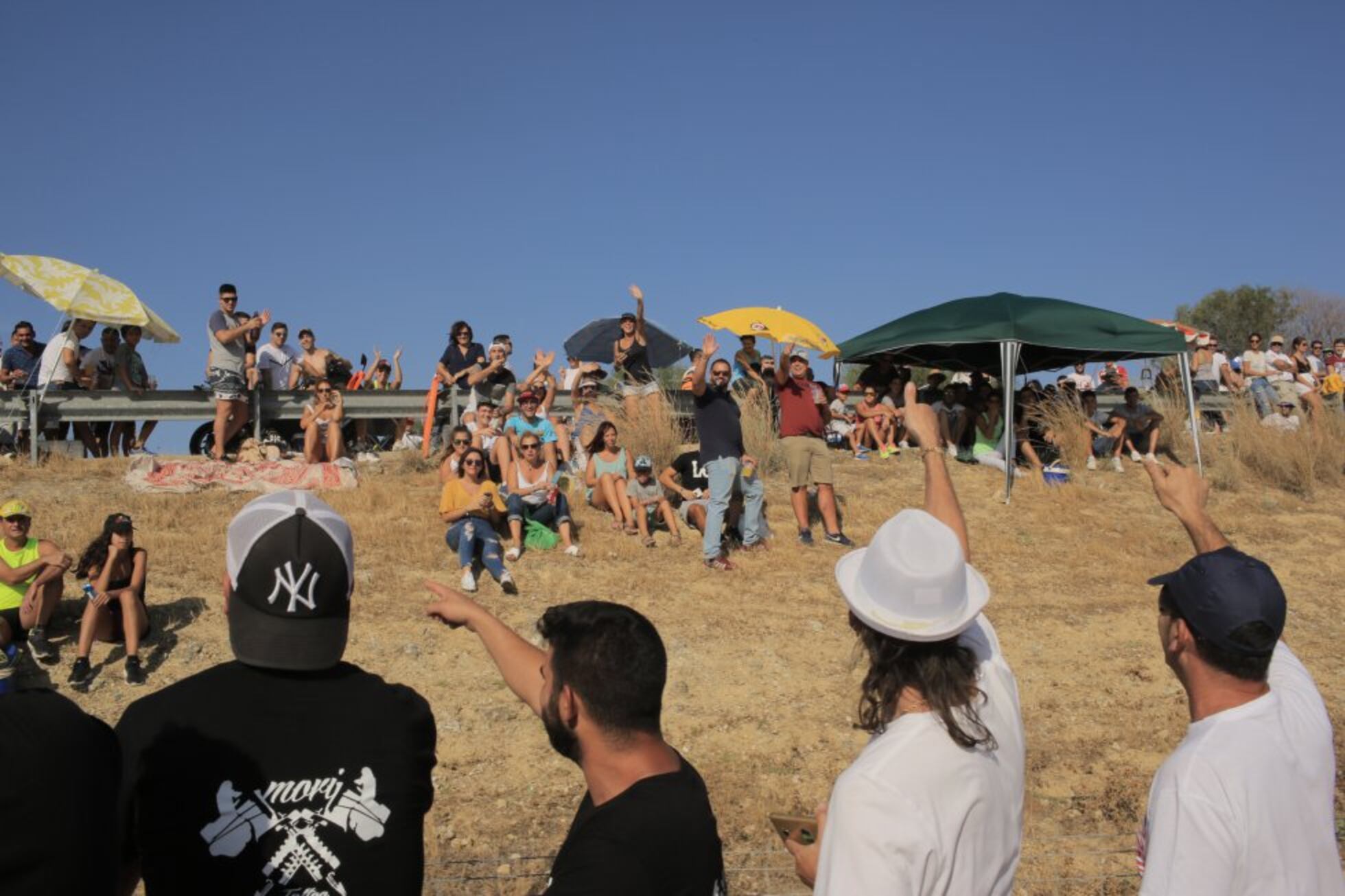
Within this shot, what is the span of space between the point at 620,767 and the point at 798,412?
10.2 meters

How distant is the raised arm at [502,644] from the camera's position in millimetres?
2793

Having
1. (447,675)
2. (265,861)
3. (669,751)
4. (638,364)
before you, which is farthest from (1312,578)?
(265,861)

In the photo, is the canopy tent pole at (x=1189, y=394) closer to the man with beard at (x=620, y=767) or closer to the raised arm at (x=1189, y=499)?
the raised arm at (x=1189, y=499)

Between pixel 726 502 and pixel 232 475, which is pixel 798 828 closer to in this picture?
pixel 726 502

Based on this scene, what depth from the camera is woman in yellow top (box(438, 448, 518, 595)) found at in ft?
32.7

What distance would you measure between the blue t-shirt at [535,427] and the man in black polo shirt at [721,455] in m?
1.93

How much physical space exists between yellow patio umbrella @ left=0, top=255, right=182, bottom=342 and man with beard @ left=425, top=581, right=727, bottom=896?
1139 centimetres

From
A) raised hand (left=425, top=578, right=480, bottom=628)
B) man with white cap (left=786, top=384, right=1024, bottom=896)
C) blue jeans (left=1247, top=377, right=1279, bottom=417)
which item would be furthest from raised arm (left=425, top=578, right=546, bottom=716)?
blue jeans (left=1247, top=377, right=1279, bottom=417)

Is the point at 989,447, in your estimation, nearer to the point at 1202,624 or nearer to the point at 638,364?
the point at 638,364

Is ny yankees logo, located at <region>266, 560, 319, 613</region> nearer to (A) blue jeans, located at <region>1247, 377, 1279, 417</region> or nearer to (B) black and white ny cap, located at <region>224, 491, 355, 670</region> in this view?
(B) black and white ny cap, located at <region>224, 491, 355, 670</region>

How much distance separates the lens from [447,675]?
845 cm

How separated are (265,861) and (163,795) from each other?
234mm

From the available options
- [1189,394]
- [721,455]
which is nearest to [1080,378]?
[1189,394]

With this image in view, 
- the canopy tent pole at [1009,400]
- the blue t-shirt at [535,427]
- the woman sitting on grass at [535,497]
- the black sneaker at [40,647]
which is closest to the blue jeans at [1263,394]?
the canopy tent pole at [1009,400]
